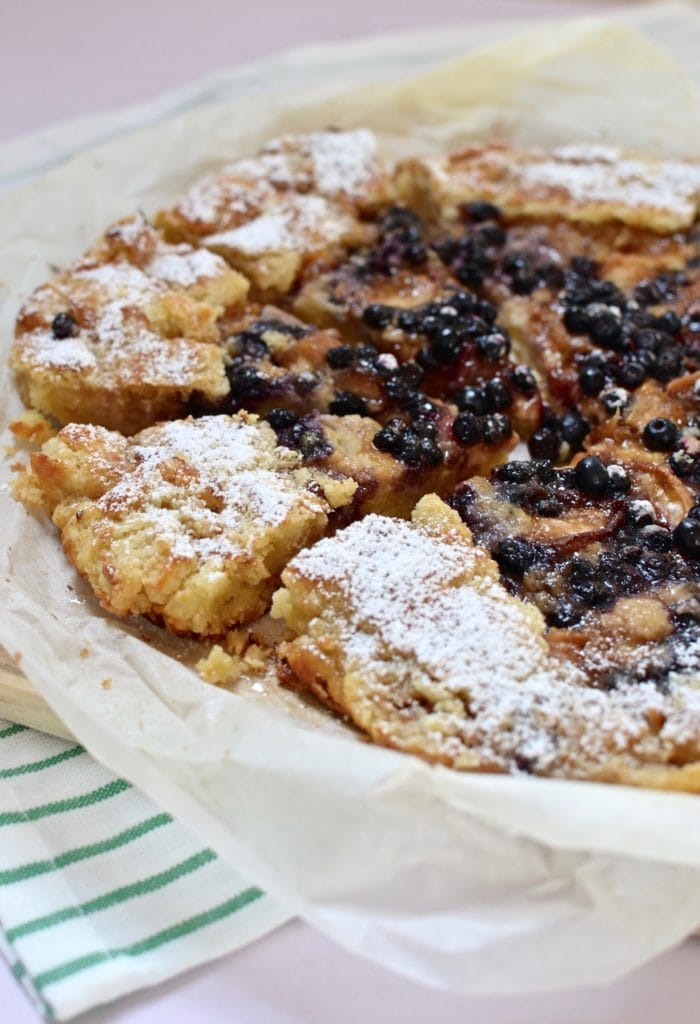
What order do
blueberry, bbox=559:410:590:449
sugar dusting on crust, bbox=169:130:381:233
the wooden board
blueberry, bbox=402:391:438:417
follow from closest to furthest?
the wooden board, blueberry, bbox=402:391:438:417, blueberry, bbox=559:410:590:449, sugar dusting on crust, bbox=169:130:381:233

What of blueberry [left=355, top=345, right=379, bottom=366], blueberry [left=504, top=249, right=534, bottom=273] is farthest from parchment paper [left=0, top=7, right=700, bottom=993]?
blueberry [left=504, top=249, right=534, bottom=273]

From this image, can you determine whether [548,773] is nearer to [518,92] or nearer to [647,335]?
[647,335]

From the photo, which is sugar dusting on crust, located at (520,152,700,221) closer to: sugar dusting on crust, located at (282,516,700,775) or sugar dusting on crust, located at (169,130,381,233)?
sugar dusting on crust, located at (169,130,381,233)

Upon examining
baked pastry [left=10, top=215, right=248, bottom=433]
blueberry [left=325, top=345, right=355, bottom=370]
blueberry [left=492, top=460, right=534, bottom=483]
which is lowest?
blueberry [left=492, top=460, right=534, bottom=483]

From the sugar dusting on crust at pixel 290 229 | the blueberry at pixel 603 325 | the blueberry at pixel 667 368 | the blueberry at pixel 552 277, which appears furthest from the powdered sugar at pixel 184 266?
the blueberry at pixel 667 368

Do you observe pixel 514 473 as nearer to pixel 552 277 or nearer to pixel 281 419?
pixel 281 419

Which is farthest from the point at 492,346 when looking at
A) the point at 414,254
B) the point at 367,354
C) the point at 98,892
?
the point at 98,892

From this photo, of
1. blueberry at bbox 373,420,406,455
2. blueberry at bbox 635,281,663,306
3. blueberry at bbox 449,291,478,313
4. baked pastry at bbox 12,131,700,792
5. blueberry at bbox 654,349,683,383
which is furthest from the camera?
blueberry at bbox 635,281,663,306
